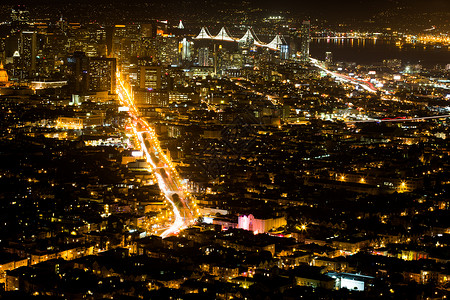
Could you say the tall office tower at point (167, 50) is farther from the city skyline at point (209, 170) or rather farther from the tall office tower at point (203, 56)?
the tall office tower at point (203, 56)

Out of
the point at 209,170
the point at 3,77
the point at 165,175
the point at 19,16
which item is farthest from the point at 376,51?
the point at 165,175

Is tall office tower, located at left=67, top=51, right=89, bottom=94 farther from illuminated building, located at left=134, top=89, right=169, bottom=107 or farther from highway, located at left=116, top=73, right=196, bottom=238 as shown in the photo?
highway, located at left=116, top=73, right=196, bottom=238

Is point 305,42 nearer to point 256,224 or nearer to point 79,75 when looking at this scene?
point 79,75

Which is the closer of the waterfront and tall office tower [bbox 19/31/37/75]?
tall office tower [bbox 19/31/37/75]

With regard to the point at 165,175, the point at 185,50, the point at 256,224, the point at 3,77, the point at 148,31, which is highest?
the point at 148,31

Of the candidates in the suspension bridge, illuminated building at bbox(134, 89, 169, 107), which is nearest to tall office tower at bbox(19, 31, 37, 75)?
illuminated building at bbox(134, 89, 169, 107)

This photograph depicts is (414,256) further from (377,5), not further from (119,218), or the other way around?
(377,5)

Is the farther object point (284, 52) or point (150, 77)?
point (284, 52)
